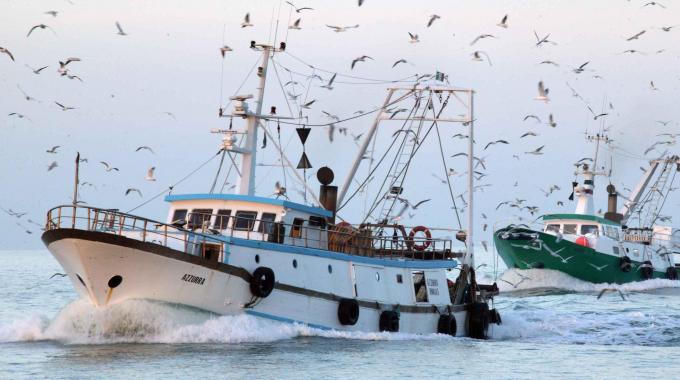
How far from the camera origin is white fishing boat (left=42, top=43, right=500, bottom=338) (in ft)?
95.9

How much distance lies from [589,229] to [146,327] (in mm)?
47123

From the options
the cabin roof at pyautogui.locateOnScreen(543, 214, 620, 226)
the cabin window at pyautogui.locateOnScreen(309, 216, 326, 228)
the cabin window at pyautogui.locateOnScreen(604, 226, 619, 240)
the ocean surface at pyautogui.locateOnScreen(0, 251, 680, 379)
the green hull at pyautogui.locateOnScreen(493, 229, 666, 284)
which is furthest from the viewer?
the cabin window at pyautogui.locateOnScreen(604, 226, 619, 240)

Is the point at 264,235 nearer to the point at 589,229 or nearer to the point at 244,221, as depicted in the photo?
the point at 244,221

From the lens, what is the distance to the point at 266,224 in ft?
108

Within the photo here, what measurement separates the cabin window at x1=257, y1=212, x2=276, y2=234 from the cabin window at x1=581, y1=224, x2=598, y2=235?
4273cm

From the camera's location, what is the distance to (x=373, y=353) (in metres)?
30.7

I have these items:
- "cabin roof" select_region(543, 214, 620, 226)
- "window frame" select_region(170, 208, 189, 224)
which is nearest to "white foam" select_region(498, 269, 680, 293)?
"cabin roof" select_region(543, 214, 620, 226)

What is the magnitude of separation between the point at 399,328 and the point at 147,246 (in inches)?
383

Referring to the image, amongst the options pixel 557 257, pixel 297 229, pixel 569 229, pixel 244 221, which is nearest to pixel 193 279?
pixel 244 221

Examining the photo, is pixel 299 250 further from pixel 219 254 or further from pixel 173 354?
pixel 173 354

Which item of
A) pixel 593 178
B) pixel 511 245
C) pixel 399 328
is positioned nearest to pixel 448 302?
pixel 399 328

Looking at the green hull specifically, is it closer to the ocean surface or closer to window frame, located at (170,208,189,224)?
the ocean surface

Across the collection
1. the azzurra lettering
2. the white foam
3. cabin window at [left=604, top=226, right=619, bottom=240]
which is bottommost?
the azzurra lettering

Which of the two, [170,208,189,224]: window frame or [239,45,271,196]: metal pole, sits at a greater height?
[239,45,271,196]: metal pole
